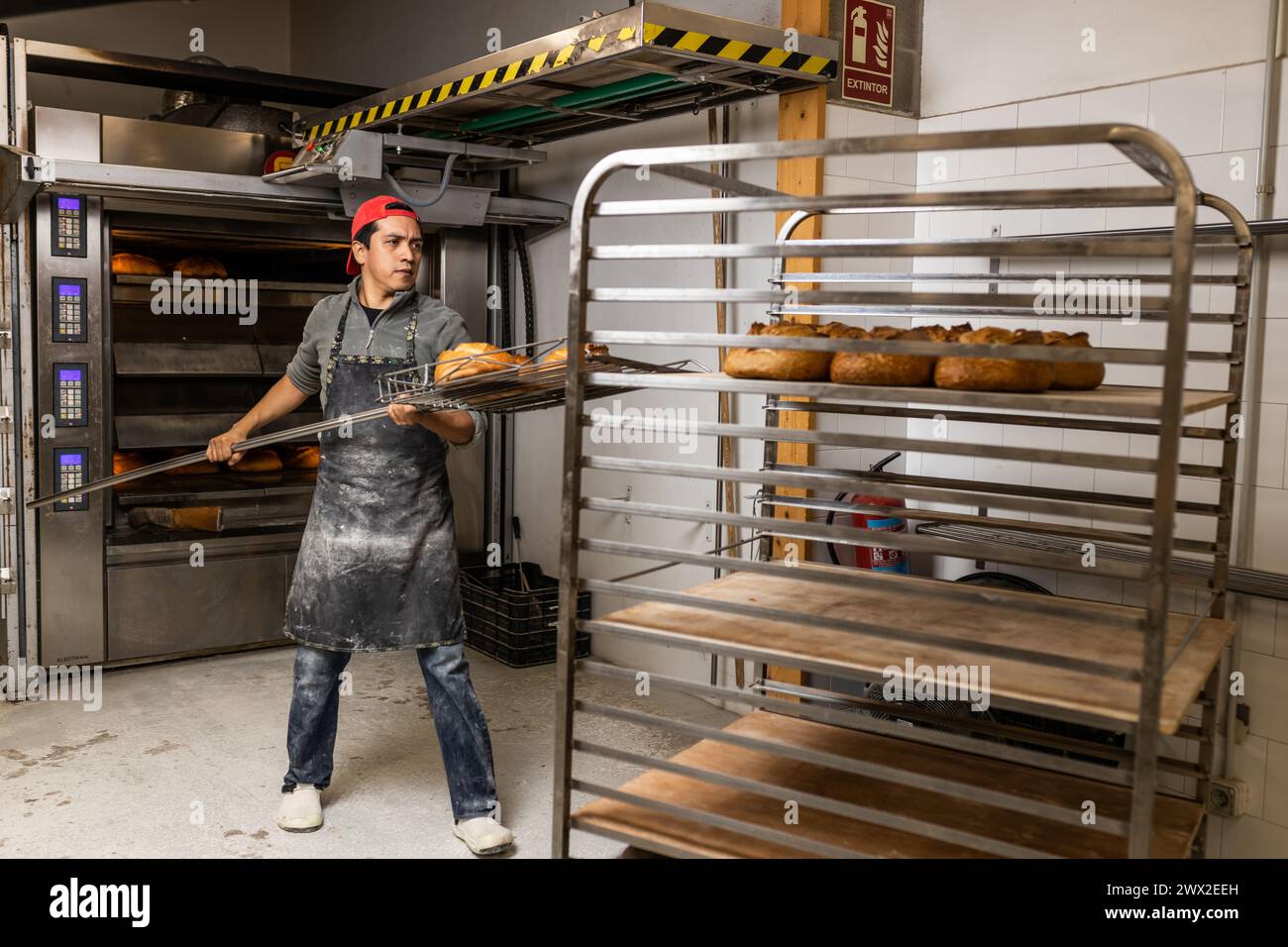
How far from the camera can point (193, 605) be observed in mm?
5090

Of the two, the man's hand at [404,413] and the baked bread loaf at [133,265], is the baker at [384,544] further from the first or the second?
the baked bread loaf at [133,265]

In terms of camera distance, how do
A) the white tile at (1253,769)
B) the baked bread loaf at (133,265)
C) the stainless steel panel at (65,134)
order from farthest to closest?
the baked bread loaf at (133,265), the stainless steel panel at (65,134), the white tile at (1253,769)

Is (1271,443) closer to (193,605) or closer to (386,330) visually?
(386,330)

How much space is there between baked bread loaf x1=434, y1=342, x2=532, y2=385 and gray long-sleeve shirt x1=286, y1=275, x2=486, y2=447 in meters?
0.38

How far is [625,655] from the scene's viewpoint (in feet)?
16.8

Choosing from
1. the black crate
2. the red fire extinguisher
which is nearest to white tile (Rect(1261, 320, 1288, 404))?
the red fire extinguisher

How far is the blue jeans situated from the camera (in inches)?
129

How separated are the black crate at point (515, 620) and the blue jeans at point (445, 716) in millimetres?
1572

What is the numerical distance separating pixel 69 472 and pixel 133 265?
1.11m

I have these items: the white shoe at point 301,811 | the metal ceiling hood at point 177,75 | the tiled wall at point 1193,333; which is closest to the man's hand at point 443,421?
the white shoe at point 301,811

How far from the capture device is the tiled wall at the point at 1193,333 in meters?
3.16

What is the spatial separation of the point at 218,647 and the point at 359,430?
238cm
